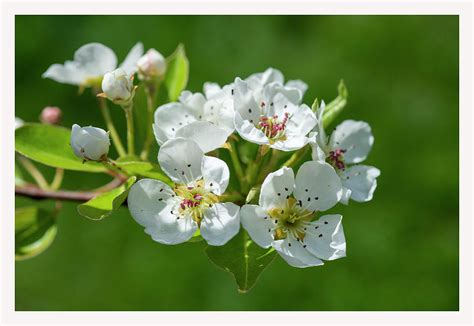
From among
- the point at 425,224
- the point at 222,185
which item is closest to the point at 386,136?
the point at 425,224

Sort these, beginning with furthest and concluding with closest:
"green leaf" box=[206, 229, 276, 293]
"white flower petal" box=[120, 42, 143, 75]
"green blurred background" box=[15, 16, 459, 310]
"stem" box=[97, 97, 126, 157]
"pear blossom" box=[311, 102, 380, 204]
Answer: "green blurred background" box=[15, 16, 459, 310] < "white flower petal" box=[120, 42, 143, 75] < "stem" box=[97, 97, 126, 157] < "pear blossom" box=[311, 102, 380, 204] < "green leaf" box=[206, 229, 276, 293]

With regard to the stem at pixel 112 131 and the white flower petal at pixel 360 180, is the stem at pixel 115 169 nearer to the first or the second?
the stem at pixel 112 131

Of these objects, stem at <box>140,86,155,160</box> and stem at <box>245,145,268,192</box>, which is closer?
stem at <box>245,145,268,192</box>

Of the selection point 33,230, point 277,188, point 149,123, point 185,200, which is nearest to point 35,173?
point 33,230

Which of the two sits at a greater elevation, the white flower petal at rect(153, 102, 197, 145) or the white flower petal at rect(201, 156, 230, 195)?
the white flower petal at rect(153, 102, 197, 145)

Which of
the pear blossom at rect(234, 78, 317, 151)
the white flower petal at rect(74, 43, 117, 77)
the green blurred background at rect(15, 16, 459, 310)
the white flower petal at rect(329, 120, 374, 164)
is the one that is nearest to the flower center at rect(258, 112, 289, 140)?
the pear blossom at rect(234, 78, 317, 151)

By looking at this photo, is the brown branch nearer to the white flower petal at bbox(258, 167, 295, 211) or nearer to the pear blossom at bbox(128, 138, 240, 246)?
the pear blossom at bbox(128, 138, 240, 246)
